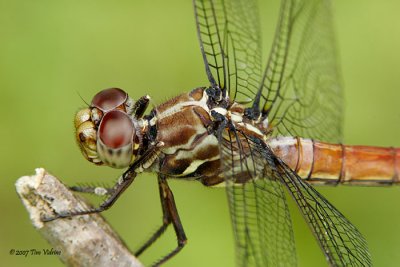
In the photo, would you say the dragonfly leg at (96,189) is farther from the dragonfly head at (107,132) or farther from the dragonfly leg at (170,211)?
the dragonfly leg at (170,211)

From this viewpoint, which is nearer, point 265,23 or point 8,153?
point 8,153

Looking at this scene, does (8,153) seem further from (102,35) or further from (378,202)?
(378,202)

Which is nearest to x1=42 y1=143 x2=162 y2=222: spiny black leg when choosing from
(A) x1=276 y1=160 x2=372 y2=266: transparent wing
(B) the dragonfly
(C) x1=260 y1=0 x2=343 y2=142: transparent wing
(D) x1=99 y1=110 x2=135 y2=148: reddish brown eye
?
(B) the dragonfly

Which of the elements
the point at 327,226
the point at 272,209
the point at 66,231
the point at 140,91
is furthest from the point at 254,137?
the point at 140,91

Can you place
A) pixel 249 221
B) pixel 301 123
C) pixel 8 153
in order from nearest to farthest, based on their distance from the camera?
pixel 249 221 → pixel 301 123 → pixel 8 153

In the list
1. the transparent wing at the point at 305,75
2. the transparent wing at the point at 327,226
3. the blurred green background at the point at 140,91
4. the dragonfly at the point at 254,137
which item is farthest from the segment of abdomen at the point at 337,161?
the blurred green background at the point at 140,91

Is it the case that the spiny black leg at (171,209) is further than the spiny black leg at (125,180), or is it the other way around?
the spiny black leg at (171,209)

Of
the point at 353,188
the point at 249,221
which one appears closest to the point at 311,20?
the point at 353,188

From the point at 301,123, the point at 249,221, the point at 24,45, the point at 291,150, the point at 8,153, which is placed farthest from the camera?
the point at 24,45
